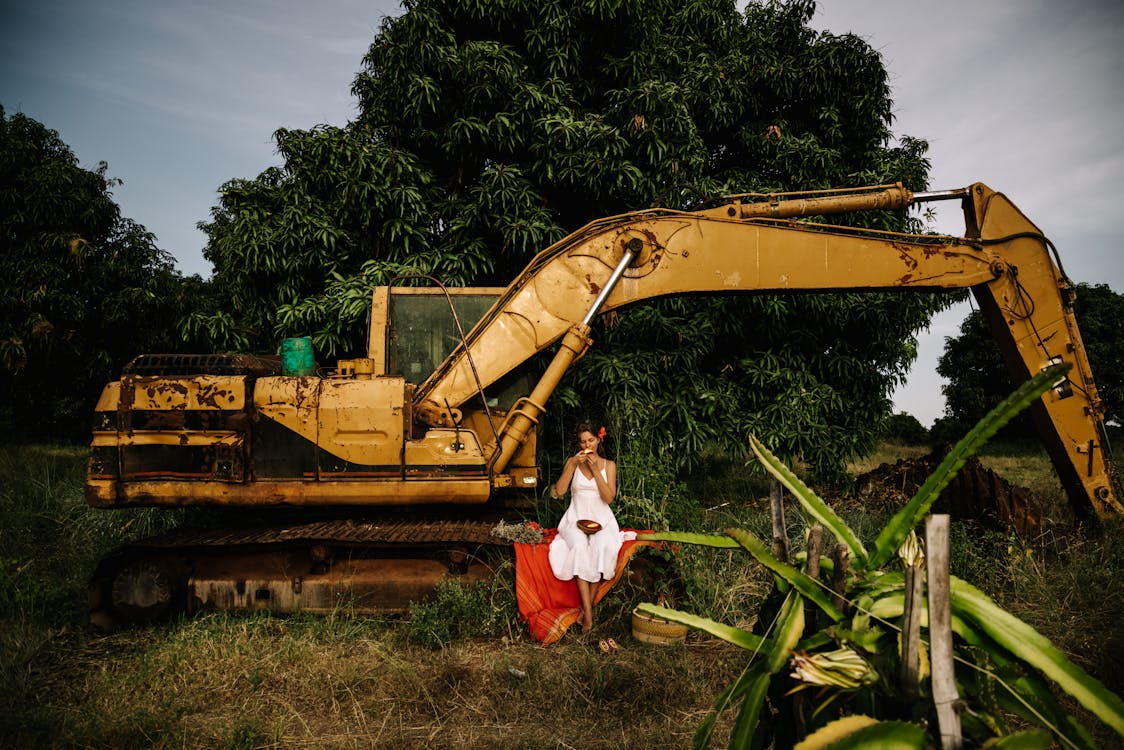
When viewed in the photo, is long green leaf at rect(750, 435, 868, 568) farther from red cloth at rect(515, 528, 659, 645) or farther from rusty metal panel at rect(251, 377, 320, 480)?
rusty metal panel at rect(251, 377, 320, 480)

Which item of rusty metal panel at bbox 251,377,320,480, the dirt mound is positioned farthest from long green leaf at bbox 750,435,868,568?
the dirt mound

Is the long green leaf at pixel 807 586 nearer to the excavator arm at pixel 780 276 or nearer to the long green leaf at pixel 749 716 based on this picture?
the long green leaf at pixel 749 716

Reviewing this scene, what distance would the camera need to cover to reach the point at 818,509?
1378mm

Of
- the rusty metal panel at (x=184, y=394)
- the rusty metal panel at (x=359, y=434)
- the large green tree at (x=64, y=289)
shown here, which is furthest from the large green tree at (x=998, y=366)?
the large green tree at (x=64, y=289)

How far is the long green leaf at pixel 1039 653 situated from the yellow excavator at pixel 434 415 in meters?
3.72

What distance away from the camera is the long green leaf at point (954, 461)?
1.02 meters

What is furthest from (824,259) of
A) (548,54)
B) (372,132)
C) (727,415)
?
(372,132)

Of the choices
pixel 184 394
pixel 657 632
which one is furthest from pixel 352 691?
pixel 184 394

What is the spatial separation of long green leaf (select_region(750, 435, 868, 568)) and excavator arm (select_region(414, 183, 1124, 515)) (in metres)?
3.62

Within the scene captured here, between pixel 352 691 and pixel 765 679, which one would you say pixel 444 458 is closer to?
pixel 352 691

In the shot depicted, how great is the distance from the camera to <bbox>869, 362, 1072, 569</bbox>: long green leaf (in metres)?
1.02

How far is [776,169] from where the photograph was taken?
8461 millimetres

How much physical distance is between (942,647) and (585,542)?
3.44m

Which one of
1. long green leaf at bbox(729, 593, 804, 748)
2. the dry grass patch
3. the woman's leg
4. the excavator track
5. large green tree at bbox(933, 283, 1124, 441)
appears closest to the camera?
long green leaf at bbox(729, 593, 804, 748)
